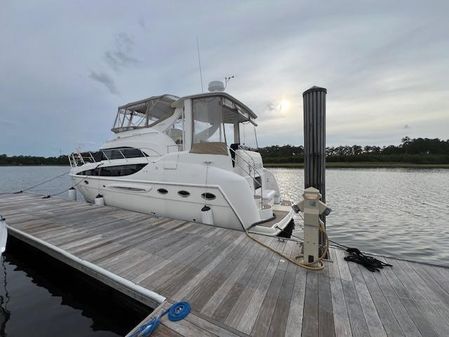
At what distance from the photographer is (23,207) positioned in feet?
25.7

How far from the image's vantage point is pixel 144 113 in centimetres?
877

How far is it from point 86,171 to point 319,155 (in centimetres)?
868

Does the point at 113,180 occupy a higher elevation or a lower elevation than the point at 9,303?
higher

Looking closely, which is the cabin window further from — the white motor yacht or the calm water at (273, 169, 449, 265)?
the calm water at (273, 169, 449, 265)

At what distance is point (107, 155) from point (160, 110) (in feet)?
8.48

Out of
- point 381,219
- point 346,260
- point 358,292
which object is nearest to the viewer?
point 358,292

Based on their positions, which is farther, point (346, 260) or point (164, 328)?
point (346, 260)

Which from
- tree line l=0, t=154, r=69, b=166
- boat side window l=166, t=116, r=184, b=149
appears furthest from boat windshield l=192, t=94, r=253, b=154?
tree line l=0, t=154, r=69, b=166

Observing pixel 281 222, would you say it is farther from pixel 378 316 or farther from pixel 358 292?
pixel 378 316

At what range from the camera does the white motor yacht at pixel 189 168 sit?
17.9 ft

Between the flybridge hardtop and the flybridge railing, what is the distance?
1.03 m

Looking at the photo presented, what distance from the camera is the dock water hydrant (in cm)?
336

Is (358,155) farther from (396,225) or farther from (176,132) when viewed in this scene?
(176,132)

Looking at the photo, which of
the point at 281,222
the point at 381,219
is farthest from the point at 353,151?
the point at 281,222
